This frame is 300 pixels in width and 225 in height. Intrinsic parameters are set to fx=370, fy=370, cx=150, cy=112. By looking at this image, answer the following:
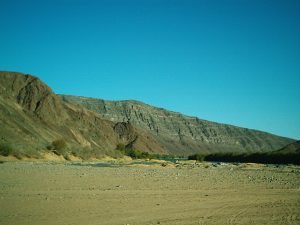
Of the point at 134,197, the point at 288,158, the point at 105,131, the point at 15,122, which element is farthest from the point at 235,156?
the point at 134,197

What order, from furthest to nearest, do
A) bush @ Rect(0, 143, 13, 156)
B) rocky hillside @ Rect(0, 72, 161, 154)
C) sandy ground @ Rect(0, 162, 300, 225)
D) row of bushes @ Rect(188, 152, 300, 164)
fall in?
row of bushes @ Rect(188, 152, 300, 164) < rocky hillside @ Rect(0, 72, 161, 154) < bush @ Rect(0, 143, 13, 156) < sandy ground @ Rect(0, 162, 300, 225)

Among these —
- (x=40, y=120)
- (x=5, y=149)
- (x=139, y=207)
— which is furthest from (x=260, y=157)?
(x=139, y=207)

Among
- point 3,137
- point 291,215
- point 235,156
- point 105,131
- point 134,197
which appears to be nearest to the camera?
point 291,215

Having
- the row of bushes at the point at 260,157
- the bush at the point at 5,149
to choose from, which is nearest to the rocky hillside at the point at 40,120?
the bush at the point at 5,149

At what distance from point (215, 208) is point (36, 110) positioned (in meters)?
85.5

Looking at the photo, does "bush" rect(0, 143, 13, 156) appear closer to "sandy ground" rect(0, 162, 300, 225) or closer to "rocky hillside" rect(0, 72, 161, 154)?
"rocky hillside" rect(0, 72, 161, 154)

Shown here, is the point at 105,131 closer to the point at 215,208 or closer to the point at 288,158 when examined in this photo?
the point at 288,158

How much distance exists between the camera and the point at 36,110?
92.1 m

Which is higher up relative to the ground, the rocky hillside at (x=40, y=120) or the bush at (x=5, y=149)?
the rocky hillside at (x=40, y=120)

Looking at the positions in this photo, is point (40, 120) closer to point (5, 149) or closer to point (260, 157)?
point (5, 149)

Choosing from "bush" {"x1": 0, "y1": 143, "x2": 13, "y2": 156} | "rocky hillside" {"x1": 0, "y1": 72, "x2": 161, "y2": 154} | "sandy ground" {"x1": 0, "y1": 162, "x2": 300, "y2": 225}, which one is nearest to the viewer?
"sandy ground" {"x1": 0, "y1": 162, "x2": 300, "y2": 225}

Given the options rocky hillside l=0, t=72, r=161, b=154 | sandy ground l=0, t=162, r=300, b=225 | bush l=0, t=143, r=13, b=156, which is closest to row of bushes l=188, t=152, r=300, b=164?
rocky hillside l=0, t=72, r=161, b=154

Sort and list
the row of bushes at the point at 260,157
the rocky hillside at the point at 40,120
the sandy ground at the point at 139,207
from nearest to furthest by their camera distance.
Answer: the sandy ground at the point at 139,207, the rocky hillside at the point at 40,120, the row of bushes at the point at 260,157

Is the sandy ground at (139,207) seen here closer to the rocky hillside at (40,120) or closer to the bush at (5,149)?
the bush at (5,149)
